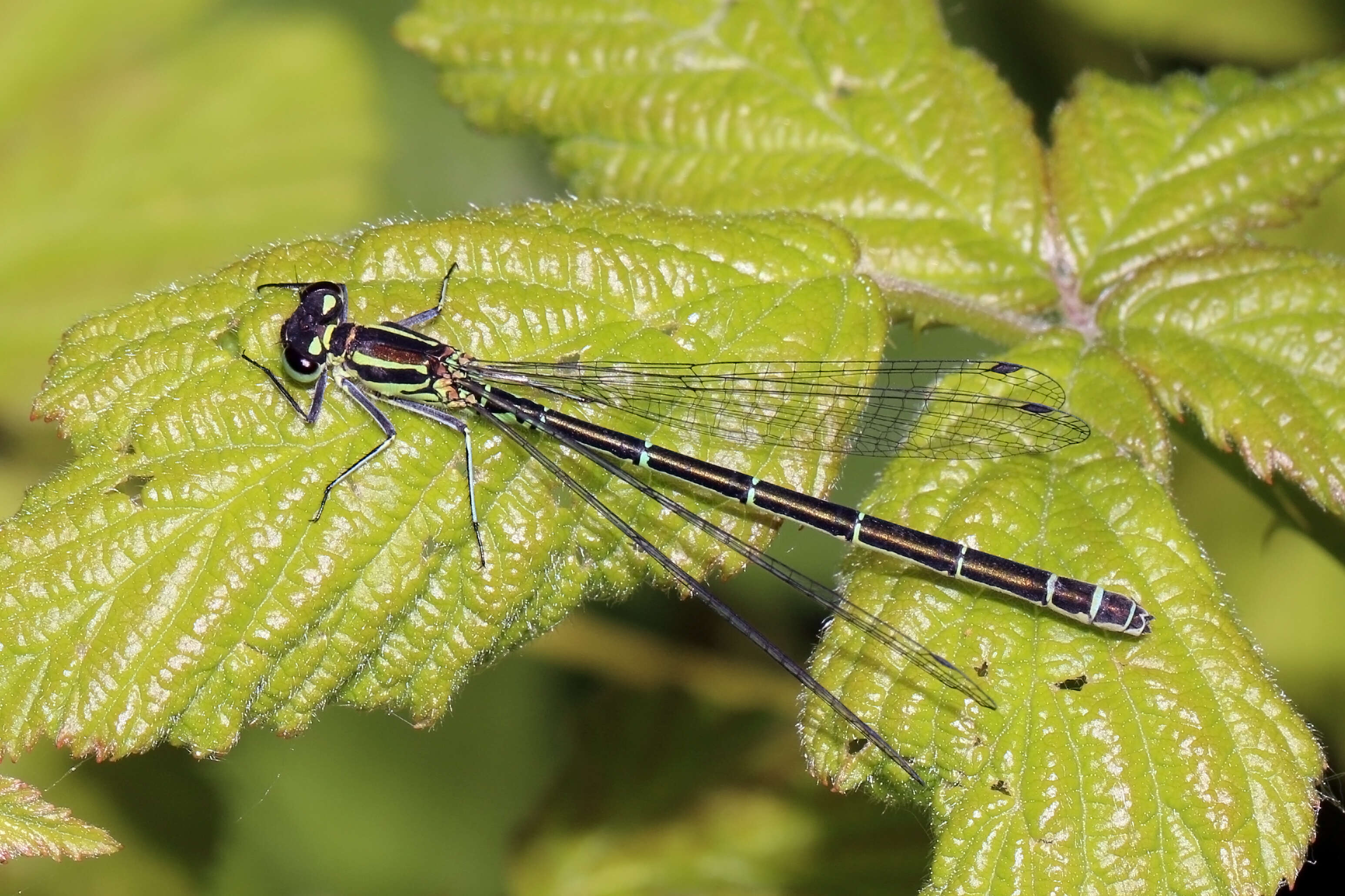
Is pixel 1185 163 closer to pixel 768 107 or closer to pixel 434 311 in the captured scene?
pixel 768 107

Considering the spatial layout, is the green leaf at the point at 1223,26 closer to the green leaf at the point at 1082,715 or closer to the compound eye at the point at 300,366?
the green leaf at the point at 1082,715

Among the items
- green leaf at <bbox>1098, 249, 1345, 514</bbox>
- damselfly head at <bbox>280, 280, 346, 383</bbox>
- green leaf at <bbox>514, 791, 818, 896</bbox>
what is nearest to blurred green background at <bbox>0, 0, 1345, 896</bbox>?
green leaf at <bbox>514, 791, 818, 896</bbox>

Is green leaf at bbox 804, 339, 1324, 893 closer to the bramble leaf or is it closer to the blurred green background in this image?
the blurred green background

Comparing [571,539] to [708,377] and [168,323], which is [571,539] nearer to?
[708,377]

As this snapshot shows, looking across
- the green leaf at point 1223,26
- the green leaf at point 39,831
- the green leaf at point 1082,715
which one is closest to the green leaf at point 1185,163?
the green leaf at point 1082,715

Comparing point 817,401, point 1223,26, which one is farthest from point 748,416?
point 1223,26

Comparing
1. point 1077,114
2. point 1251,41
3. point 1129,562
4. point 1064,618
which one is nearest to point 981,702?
point 1064,618
